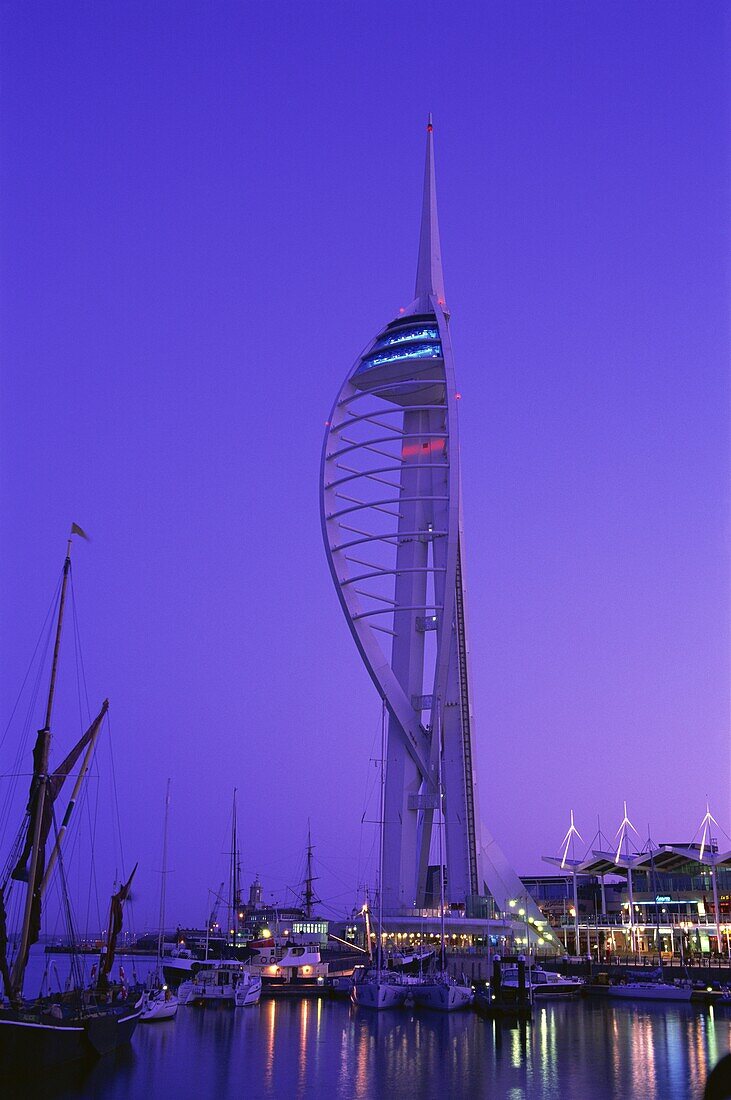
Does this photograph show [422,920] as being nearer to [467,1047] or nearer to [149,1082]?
[467,1047]

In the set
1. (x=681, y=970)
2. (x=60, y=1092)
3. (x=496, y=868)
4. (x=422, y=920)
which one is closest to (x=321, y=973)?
(x=422, y=920)

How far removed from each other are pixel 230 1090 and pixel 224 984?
2858 cm

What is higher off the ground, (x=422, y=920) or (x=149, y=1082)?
(x=422, y=920)

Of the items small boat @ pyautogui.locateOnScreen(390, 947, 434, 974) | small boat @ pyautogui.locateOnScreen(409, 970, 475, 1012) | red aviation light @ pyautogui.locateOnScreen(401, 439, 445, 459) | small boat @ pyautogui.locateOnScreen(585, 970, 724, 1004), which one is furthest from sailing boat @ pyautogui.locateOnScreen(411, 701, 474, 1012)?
red aviation light @ pyautogui.locateOnScreen(401, 439, 445, 459)

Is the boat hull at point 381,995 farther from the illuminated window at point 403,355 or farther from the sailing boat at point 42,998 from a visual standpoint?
the illuminated window at point 403,355

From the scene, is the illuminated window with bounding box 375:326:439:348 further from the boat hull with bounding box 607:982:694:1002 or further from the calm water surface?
the calm water surface

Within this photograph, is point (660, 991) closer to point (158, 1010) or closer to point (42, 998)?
point (158, 1010)

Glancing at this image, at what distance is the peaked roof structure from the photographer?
Answer: 77438 mm

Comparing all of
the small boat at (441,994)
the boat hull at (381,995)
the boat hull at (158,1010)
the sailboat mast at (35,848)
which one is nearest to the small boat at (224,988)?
the boat hull at (158,1010)

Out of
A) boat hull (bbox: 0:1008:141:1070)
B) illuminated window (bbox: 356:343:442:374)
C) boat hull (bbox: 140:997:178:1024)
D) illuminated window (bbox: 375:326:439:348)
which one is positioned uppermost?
illuminated window (bbox: 375:326:439:348)

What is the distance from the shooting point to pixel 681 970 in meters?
60.0

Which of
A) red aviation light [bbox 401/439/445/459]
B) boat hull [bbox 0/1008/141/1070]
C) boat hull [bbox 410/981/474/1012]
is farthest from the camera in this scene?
red aviation light [bbox 401/439/445/459]

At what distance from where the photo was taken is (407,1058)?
33344 mm

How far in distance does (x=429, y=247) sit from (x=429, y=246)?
4.4 inches
